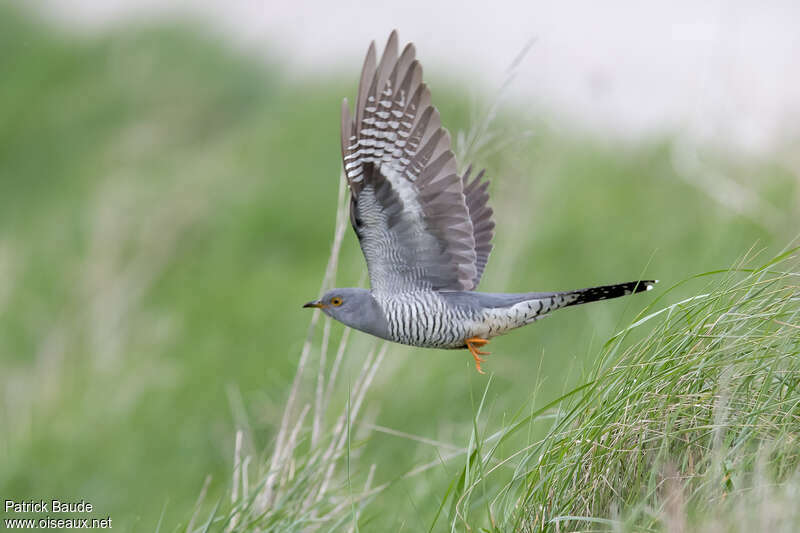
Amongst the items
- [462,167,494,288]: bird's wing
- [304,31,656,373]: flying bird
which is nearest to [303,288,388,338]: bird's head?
[304,31,656,373]: flying bird

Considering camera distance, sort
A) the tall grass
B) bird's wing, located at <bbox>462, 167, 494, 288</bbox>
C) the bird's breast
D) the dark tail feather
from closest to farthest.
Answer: the tall grass
the dark tail feather
the bird's breast
bird's wing, located at <bbox>462, 167, 494, 288</bbox>

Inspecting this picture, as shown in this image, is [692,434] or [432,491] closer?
[692,434]

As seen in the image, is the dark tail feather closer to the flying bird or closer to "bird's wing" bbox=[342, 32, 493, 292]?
the flying bird

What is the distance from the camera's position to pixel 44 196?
43.4 ft

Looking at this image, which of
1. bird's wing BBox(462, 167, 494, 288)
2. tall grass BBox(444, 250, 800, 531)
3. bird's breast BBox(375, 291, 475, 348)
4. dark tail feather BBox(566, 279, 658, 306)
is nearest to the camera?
tall grass BBox(444, 250, 800, 531)

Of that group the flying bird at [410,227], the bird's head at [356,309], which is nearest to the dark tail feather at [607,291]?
the flying bird at [410,227]

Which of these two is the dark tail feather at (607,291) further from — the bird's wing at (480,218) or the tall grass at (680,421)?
the bird's wing at (480,218)

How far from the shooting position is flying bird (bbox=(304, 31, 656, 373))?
2.89m

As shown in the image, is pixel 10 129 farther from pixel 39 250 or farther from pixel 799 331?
pixel 799 331

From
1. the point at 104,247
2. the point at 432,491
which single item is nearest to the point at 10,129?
the point at 104,247

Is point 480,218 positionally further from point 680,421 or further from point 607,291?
point 680,421

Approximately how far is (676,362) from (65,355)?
750 centimetres

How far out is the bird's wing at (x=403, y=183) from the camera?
9.49ft

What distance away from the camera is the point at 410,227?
300 centimetres
